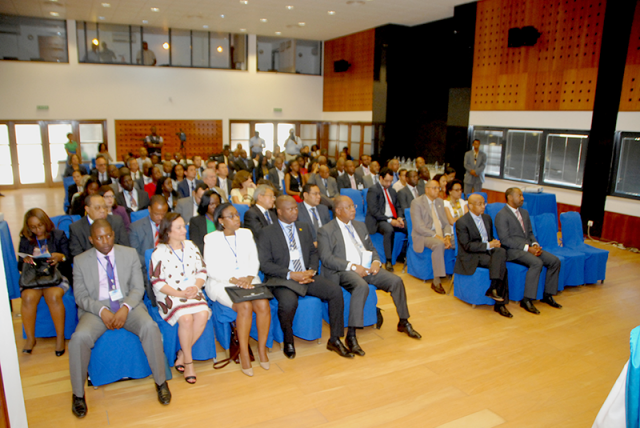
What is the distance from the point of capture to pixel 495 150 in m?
10.7

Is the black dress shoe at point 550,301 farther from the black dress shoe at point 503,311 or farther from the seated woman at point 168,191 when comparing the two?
the seated woman at point 168,191


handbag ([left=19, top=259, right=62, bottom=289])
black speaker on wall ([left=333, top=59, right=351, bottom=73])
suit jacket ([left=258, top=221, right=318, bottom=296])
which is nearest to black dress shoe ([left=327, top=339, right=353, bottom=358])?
suit jacket ([left=258, top=221, right=318, bottom=296])

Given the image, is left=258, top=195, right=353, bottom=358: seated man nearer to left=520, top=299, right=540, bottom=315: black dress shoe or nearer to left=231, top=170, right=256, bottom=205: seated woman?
left=520, top=299, right=540, bottom=315: black dress shoe

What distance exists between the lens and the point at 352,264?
4.64 metres

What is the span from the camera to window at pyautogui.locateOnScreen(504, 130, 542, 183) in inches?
387

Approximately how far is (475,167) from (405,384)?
7.59 meters

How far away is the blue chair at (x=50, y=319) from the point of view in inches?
169

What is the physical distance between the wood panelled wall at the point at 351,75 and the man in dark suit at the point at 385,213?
8.51 metres

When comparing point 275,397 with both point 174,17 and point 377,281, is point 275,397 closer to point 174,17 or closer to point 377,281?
point 377,281

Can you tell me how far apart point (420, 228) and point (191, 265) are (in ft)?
10.8

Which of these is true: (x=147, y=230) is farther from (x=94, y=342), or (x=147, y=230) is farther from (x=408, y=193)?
(x=408, y=193)

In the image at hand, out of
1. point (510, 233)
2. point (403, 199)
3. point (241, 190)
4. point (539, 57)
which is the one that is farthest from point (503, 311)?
point (539, 57)

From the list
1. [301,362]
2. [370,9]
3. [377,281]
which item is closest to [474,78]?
[370,9]

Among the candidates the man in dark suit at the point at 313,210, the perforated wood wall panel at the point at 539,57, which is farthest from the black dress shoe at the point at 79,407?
the perforated wood wall panel at the point at 539,57
